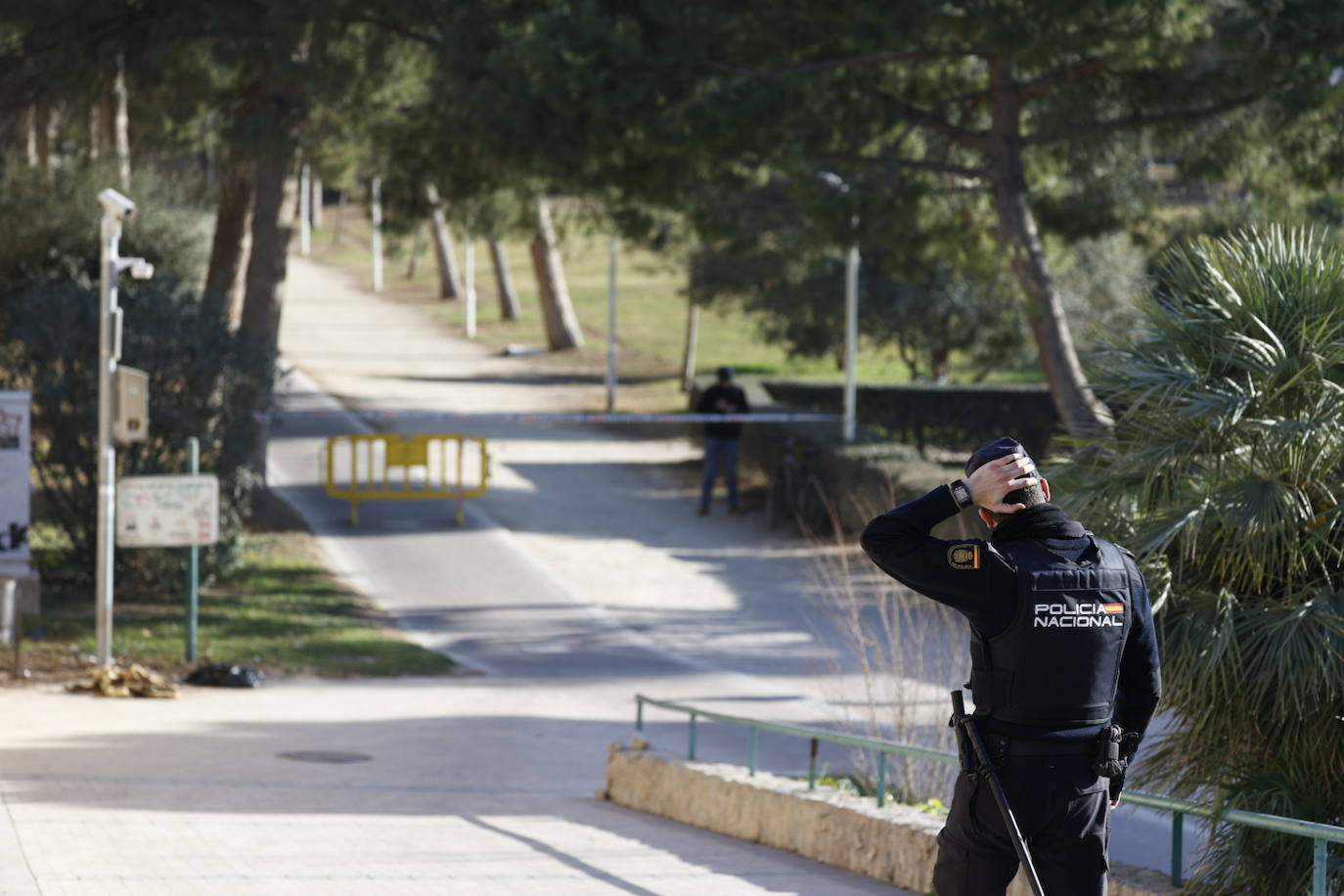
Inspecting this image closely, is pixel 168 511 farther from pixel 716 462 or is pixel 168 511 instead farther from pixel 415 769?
pixel 716 462

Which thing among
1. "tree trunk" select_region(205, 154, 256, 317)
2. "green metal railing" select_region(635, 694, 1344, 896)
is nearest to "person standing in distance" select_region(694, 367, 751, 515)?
"tree trunk" select_region(205, 154, 256, 317)

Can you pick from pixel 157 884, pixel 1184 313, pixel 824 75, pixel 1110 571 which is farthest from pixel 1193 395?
pixel 824 75

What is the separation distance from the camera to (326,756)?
11000 millimetres

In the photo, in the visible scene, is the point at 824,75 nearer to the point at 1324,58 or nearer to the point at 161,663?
the point at 1324,58

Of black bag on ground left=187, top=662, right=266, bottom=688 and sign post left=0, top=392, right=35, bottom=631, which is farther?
sign post left=0, top=392, right=35, bottom=631

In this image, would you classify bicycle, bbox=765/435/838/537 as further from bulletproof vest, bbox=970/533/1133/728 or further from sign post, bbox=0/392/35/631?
bulletproof vest, bbox=970/533/1133/728

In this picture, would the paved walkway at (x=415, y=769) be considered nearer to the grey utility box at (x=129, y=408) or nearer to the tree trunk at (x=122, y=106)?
→ the grey utility box at (x=129, y=408)

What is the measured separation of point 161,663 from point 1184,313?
391 inches

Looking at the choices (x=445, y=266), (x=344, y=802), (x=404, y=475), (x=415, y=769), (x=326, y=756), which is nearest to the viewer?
(x=344, y=802)

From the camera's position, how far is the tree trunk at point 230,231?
21.4 meters

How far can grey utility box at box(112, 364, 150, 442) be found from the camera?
12.9 meters

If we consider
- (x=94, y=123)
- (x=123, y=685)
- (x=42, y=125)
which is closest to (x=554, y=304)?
(x=94, y=123)

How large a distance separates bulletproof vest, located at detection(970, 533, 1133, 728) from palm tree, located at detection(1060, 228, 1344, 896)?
5.51 feet

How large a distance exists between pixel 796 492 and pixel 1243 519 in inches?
620
